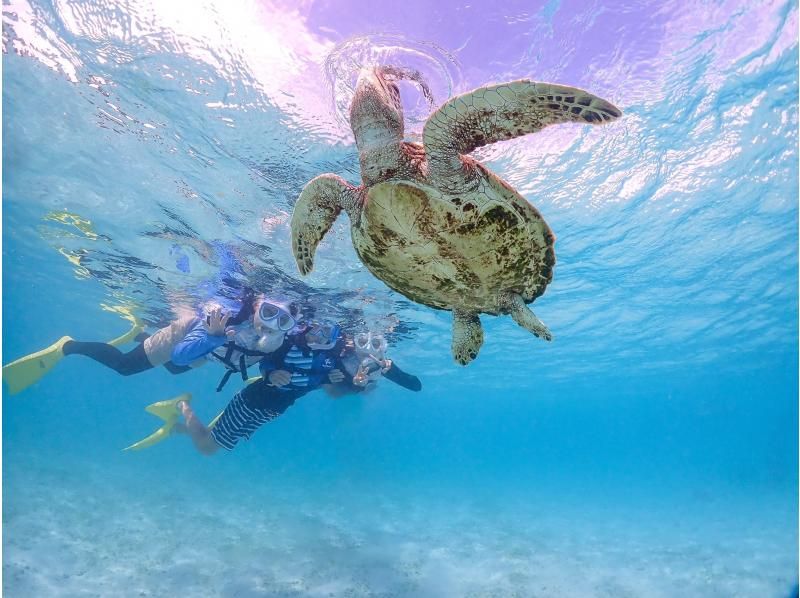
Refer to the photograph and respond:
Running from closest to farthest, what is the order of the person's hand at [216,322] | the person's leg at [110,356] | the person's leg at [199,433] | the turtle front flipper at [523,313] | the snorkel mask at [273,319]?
the turtle front flipper at [523,313]
the person's hand at [216,322]
the snorkel mask at [273,319]
the person's leg at [110,356]
the person's leg at [199,433]

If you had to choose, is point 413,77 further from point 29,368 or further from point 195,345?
point 29,368

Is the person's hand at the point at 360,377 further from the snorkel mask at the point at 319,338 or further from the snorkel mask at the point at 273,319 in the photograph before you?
the snorkel mask at the point at 273,319

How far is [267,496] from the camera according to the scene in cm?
2436

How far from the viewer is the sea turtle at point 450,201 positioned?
354 cm

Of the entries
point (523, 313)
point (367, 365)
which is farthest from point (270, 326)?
point (523, 313)

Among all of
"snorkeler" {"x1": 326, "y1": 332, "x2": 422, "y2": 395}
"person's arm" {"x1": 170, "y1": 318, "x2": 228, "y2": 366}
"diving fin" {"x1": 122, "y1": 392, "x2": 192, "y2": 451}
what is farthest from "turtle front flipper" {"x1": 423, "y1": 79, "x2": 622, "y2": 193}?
"diving fin" {"x1": 122, "y1": 392, "x2": 192, "y2": 451}

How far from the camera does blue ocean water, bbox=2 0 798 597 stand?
7.27 meters

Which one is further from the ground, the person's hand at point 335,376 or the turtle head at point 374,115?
the person's hand at point 335,376

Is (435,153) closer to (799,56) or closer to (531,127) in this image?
(531,127)

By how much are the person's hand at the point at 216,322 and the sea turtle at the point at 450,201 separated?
5713mm

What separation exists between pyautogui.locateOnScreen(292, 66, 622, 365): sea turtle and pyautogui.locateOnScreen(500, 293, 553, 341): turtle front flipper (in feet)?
0.05

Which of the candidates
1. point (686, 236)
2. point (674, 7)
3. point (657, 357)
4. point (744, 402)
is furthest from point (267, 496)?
point (744, 402)

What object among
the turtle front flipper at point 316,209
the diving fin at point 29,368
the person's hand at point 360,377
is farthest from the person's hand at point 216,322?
the diving fin at point 29,368

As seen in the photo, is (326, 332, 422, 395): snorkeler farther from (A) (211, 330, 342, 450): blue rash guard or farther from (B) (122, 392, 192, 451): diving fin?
(B) (122, 392, 192, 451): diving fin
